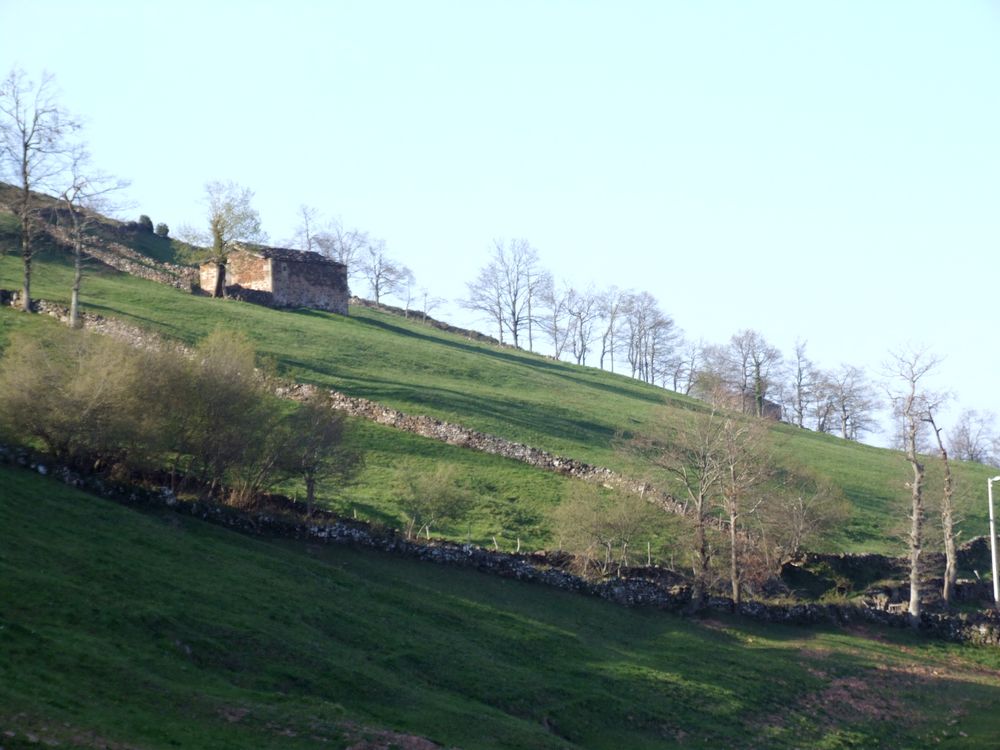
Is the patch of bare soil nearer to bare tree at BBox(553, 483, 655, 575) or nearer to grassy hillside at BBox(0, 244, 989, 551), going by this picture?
grassy hillside at BBox(0, 244, 989, 551)

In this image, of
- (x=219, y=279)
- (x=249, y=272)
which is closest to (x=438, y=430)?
(x=219, y=279)

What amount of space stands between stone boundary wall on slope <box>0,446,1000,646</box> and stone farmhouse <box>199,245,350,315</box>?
49673 mm

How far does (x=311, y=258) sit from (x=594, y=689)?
68533 mm

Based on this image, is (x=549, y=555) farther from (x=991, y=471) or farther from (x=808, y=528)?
(x=991, y=471)

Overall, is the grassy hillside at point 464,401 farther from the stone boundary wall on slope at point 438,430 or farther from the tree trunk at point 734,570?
the tree trunk at point 734,570

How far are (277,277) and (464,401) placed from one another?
29.8 meters

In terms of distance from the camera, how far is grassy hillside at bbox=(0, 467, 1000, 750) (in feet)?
69.7

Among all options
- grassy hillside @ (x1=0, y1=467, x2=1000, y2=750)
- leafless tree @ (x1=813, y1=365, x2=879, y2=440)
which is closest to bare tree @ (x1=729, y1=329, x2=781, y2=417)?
leafless tree @ (x1=813, y1=365, x2=879, y2=440)

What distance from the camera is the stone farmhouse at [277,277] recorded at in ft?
291

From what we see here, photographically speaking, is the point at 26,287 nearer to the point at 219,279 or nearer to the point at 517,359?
the point at 219,279

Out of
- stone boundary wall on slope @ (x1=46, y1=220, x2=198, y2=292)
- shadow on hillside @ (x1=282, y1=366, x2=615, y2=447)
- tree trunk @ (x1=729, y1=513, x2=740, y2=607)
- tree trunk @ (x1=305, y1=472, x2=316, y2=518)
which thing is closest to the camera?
tree trunk @ (x1=305, y1=472, x2=316, y2=518)

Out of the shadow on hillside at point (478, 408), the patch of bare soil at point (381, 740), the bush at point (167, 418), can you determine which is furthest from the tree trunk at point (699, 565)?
the patch of bare soil at point (381, 740)

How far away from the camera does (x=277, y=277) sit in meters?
89.3

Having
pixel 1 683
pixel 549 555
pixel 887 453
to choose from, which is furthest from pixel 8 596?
pixel 887 453
